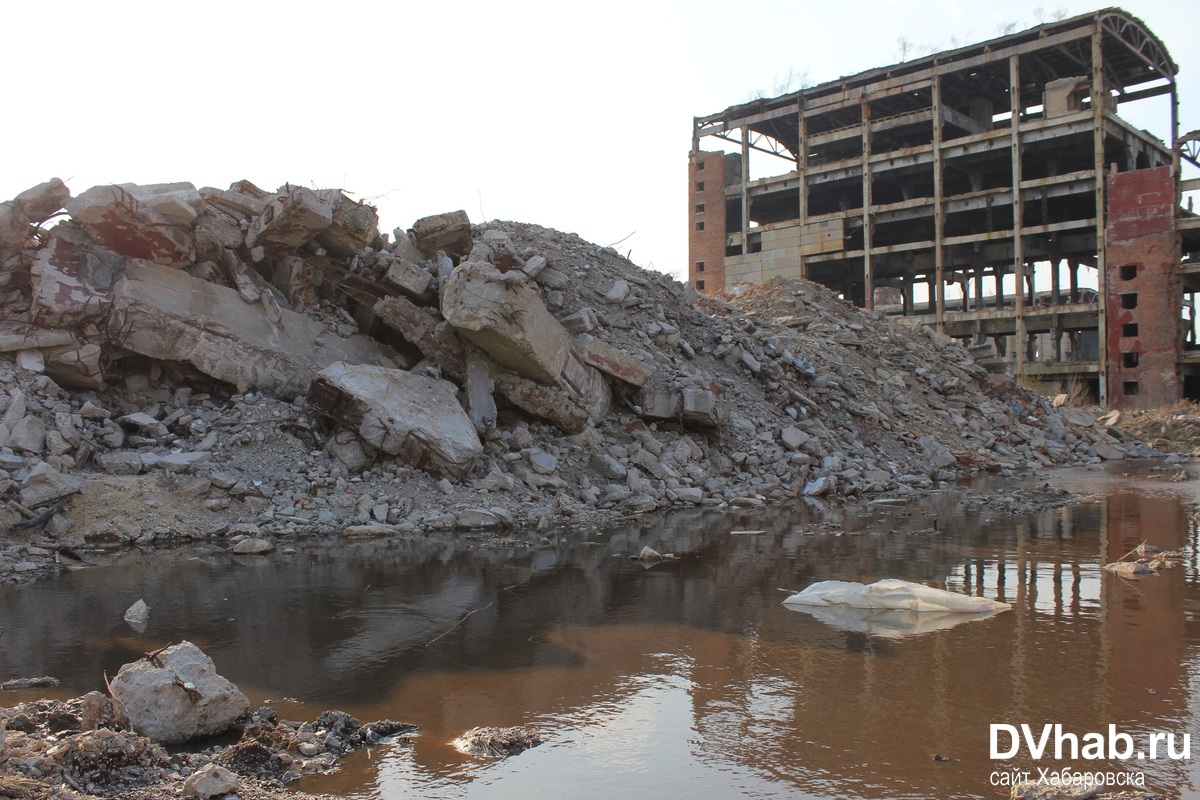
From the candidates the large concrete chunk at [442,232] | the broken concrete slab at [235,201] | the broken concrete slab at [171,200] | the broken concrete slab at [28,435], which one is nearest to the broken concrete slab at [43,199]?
the broken concrete slab at [171,200]

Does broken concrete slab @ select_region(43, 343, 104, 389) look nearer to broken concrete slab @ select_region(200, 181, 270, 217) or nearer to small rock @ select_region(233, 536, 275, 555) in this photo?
broken concrete slab @ select_region(200, 181, 270, 217)

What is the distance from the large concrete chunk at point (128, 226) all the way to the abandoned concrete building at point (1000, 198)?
23944mm

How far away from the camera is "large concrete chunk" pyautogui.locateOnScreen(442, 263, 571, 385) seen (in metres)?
9.95

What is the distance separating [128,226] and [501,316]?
4.42 meters

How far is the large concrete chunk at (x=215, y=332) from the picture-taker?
9648 millimetres

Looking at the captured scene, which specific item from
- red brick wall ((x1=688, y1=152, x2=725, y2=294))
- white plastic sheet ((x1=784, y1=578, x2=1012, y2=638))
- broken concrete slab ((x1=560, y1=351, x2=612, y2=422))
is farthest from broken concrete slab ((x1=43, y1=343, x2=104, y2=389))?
red brick wall ((x1=688, y1=152, x2=725, y2=294))

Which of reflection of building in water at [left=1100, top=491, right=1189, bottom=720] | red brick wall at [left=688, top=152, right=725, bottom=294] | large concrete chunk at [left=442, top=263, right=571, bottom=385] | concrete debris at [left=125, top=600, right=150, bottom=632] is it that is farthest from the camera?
red brick wall at [left=688, top=152, right=725, bottom=294]

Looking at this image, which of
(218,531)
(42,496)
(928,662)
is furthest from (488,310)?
(928,662)

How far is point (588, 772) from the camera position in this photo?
132 inches

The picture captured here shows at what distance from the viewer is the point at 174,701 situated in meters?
3.64

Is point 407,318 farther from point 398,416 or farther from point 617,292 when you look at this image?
point 617,292

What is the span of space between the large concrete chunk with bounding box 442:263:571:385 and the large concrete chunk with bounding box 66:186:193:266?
3.23 meters

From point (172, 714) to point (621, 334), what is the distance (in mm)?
9910

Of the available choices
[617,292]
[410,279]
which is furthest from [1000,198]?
[410,279]
